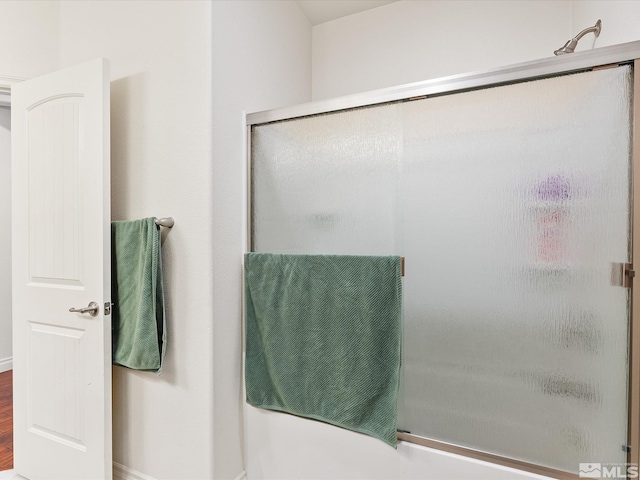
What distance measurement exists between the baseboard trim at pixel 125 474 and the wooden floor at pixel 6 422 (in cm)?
66

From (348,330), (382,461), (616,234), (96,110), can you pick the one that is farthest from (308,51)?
(382,461)

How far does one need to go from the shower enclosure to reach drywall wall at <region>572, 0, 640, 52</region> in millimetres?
307

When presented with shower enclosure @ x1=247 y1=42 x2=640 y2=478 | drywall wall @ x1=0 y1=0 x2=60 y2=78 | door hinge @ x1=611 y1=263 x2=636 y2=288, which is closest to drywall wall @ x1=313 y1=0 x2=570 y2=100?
shower enclosure @ x1=247 y1=42 x2=640 y2=478

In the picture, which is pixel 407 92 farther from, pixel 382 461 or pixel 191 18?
pixel 382 461

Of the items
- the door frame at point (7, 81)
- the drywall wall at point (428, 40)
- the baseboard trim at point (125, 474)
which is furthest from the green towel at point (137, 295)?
the drywall wall at point (428, 40)

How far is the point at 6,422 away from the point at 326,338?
238 centimetres

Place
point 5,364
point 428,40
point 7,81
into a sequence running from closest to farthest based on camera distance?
point 7,81 → point 428,40 → point 5,364

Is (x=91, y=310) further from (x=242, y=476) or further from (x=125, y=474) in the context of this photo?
(x=242, y=476)

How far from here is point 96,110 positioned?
1.46 metres

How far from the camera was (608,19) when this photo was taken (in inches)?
52.0

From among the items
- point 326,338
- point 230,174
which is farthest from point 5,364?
point 326,338

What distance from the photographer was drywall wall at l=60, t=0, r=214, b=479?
1416 millimetres

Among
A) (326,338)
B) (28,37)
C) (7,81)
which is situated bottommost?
(326,338)

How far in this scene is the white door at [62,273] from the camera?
147 cm
